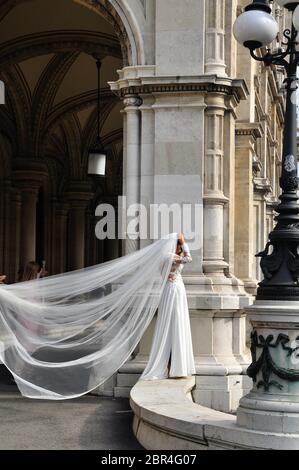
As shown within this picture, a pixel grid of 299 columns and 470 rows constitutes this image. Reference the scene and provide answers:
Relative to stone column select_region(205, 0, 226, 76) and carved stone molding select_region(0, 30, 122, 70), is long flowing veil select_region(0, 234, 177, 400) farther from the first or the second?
carved stone molding select_region(0, 30, 122, 70)

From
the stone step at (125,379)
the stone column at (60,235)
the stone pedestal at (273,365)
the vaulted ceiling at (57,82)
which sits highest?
the vaulted ceiling at (57,82)

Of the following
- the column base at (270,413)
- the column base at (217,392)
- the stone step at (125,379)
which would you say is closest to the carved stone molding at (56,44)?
the stone step at (125,379)

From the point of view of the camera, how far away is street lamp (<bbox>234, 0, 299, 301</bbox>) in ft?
24.3

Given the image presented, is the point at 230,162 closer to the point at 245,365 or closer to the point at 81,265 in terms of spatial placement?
the point at 245,365

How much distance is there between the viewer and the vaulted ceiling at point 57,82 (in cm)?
1802

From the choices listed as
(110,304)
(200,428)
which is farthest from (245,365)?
(200,428)

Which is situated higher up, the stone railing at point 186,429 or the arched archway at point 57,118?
the arched archway at point 57,118

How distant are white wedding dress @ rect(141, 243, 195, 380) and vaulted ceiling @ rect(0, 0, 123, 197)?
651 centimetres

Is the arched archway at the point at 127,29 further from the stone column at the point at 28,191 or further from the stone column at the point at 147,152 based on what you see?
the stone column at the point at 28,191

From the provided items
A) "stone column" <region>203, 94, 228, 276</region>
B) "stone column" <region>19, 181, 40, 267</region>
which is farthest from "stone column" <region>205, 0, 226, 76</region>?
"stone column" <region>19, 181, 40, 267</region>

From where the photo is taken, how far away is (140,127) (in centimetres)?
1248

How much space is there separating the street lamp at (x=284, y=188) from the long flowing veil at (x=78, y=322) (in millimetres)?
3651

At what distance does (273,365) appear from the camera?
722 cm

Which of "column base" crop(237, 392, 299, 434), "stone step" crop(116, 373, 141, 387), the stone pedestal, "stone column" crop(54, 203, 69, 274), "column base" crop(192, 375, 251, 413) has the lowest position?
"column base" crop(192, 375, 251, 413)
